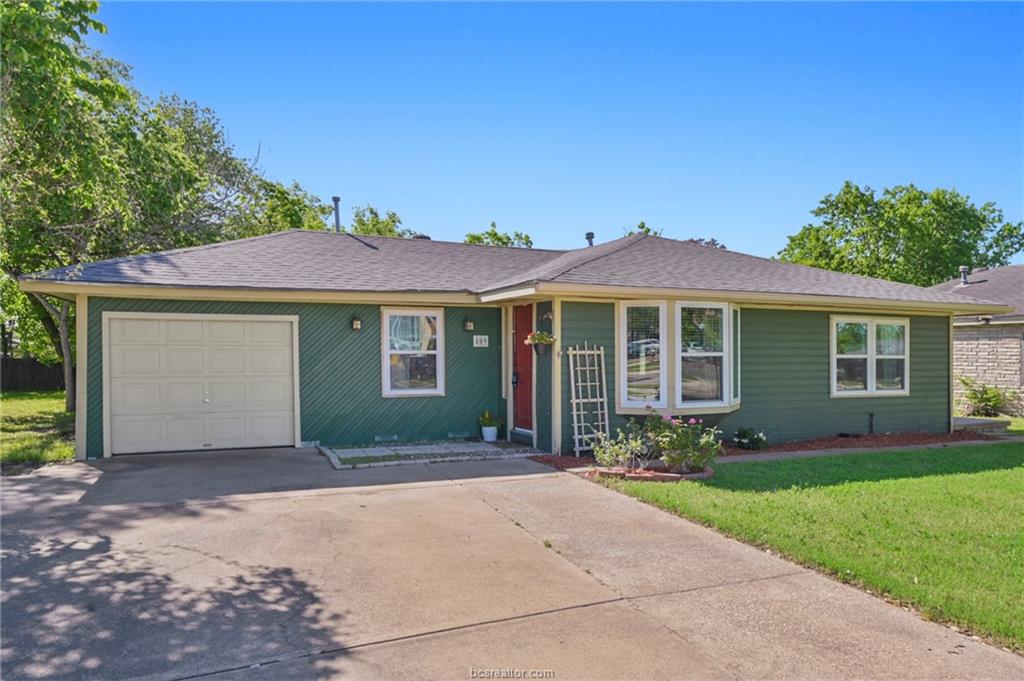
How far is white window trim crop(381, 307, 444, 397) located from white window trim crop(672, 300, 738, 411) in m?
3.70

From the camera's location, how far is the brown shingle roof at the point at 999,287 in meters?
15.5

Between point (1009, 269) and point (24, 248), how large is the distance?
25.6m

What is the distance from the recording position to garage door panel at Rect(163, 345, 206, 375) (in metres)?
8.98

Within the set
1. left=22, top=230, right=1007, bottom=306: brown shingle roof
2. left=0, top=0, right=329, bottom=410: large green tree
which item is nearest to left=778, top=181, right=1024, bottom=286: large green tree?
left=22, top=230, right=1007, bottom=306: brown shingle roof

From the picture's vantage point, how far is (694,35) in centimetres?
1005

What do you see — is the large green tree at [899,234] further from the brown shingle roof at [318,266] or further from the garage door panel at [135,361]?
the garage door panel at [135,361]

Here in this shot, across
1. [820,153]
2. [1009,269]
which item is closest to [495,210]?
[820,153]

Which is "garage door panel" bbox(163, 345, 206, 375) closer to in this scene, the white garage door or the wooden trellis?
the white garage door

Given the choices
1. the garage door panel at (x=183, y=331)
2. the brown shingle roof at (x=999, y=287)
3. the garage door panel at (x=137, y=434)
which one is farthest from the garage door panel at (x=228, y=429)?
the brown shingle roof at (x=999, y=287)

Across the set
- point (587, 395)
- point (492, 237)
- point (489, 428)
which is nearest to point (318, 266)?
point (489, 428)

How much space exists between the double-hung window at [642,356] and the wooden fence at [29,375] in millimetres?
23193

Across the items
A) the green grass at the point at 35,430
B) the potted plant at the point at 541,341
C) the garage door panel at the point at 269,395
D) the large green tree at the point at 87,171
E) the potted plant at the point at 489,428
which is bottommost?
the green grass at the point at 35,430

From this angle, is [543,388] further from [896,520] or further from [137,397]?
[137,397]

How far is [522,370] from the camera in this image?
33.0 feet
